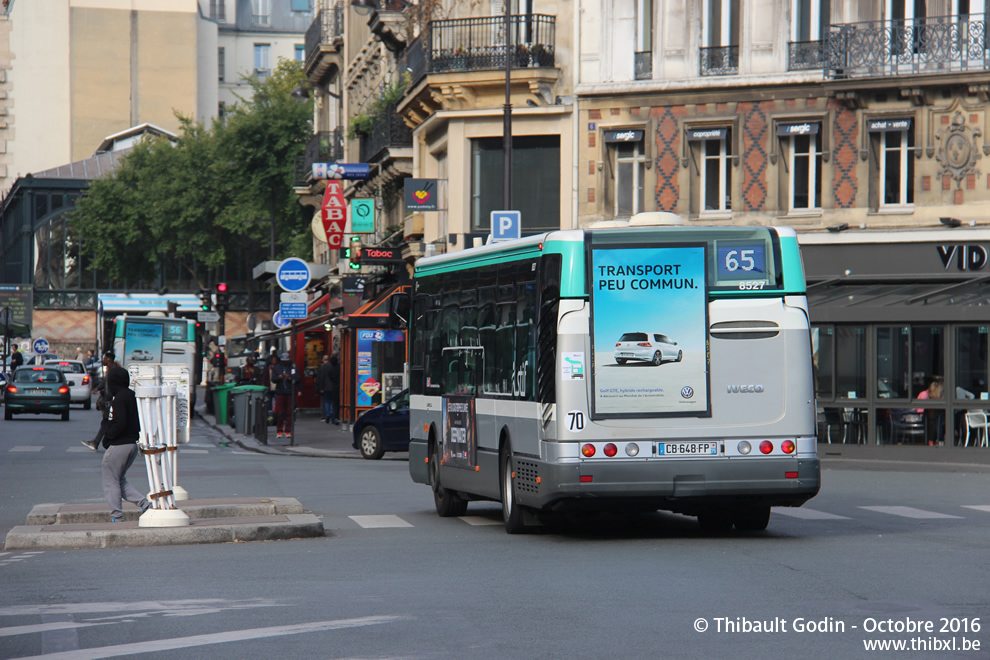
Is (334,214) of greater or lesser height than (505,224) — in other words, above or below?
above

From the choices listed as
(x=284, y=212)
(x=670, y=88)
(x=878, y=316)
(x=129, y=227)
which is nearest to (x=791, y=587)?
(x=878, y=316)

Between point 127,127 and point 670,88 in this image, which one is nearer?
point 670,88

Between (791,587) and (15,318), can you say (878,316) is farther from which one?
(15,318)

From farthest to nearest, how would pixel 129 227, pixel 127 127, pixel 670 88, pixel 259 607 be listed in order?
pixel 127 127 → pixel 129 227 → pixel 670 88 → pixel 259 607

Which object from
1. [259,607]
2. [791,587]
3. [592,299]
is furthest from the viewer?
[592,299]

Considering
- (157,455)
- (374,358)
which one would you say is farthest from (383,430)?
(157,455)

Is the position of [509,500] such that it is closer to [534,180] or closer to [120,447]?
[120,447]

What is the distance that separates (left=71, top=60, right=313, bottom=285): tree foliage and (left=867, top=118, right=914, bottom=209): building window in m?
35.7

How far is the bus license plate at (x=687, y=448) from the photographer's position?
13367 millimetres

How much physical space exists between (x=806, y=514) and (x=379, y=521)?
459 centimetres

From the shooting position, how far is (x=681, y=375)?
44.1 feet

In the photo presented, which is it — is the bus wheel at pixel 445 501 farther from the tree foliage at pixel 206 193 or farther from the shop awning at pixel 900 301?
the tree foliage at pixel 206 193

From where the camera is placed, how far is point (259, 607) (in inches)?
370

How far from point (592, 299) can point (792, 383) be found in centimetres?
194
